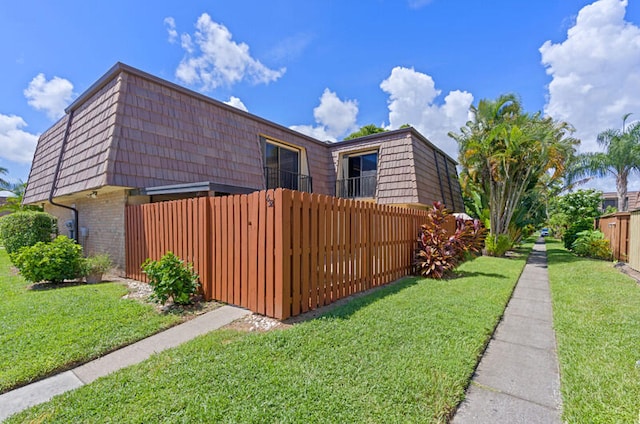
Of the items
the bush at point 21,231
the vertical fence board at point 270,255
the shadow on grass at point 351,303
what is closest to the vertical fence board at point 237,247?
the vertical fence board at point 270,255

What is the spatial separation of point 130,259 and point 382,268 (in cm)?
672

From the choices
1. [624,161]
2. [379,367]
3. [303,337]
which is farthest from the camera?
[624,161]

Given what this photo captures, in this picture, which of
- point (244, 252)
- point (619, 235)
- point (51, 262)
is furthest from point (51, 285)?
point (619, 235)

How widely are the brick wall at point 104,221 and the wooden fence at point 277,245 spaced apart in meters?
1.41

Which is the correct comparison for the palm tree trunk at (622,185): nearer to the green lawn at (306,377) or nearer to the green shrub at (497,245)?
the green shrub at (497,245)

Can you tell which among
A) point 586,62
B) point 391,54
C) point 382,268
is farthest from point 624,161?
point 382,268

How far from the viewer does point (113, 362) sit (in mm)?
3150

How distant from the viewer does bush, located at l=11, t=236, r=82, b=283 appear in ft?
20.8

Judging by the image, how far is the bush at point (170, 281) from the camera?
4676 millimetres

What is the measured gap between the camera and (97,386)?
2582 millimetres

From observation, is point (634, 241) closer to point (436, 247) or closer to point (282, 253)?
point (436, 247)

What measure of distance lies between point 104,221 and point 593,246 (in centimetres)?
1830

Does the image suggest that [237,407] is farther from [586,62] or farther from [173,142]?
[586,62]

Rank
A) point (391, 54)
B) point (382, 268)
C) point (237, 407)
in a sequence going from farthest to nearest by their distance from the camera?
point (391, 54)
point (382, 268)
point (237, 407)
